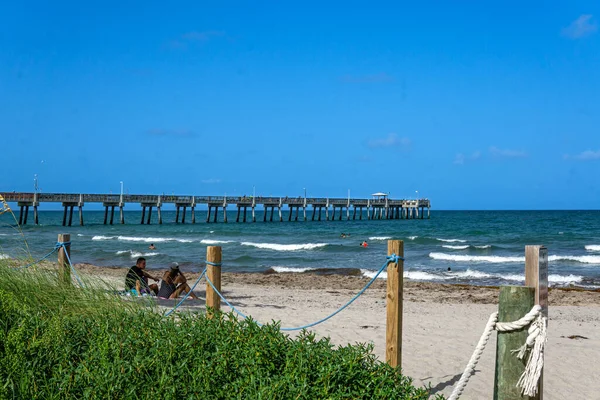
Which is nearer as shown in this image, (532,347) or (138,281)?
(532,347)

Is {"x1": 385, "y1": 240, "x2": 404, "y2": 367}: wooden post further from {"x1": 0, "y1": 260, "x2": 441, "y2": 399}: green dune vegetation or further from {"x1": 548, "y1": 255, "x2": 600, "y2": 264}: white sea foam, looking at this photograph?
{"x1": 548, "y1": 255, "x2": 600, "y2": 264}: white sea foam

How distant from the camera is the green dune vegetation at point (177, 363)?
11.5ft

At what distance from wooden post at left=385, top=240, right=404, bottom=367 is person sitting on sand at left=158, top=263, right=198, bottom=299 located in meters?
6.59

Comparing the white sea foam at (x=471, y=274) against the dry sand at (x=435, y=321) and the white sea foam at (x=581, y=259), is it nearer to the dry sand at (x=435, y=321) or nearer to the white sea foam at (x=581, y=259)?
the dry sand at (x=435, y=321)

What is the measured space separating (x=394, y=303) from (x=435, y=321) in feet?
21.3

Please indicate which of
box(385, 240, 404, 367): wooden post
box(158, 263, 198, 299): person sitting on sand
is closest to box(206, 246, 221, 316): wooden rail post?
box(385, 240, 404, 367): wooden post

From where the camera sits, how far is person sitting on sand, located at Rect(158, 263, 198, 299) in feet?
36.2

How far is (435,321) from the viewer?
11000 millimetres

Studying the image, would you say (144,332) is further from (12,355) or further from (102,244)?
(102,244)

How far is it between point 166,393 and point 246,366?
53 cm

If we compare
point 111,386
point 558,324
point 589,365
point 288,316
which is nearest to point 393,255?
point 111,386

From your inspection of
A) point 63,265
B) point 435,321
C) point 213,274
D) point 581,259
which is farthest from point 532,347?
point 581,259

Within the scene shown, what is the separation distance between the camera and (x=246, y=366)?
3.74 m

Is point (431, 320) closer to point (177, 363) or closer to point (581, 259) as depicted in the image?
point (177, 363)
